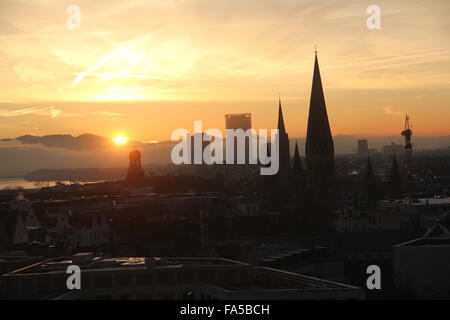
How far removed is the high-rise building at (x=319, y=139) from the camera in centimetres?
6950

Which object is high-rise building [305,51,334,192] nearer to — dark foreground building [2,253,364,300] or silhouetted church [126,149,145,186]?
silhouetted church [126,149,145,186]

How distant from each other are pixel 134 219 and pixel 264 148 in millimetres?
38488

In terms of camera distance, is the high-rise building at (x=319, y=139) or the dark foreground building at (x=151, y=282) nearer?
the dark foreground building at (x=151, y=282)

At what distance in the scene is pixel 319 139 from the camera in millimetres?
69875

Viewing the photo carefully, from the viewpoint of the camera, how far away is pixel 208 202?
7912 cm

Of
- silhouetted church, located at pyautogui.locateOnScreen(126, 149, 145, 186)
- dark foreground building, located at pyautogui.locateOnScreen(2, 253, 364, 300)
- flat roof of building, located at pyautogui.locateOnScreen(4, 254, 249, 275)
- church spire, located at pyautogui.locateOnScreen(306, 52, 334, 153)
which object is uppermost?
church spire, located at pyautogui.locateOnScreen(306, 52, 334, 153)

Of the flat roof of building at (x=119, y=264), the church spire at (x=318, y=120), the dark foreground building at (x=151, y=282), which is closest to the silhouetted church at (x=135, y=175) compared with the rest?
the church spire at (x=318, y=120)

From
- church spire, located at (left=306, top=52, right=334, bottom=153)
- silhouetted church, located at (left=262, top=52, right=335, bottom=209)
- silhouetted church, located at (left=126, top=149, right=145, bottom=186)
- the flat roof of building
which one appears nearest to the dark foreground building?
the flat roof of building

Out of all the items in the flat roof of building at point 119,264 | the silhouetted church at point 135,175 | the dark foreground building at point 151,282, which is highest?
the silhouetted church at point 135,175

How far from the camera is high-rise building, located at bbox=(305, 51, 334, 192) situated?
6950 centimetres

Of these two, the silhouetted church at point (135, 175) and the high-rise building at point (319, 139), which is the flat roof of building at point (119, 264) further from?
the silhouetted church at point (135, 175)

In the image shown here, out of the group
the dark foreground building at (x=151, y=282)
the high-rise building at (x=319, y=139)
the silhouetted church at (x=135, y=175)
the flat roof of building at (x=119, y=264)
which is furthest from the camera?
the silhouetted church at (x=135, y=175)
